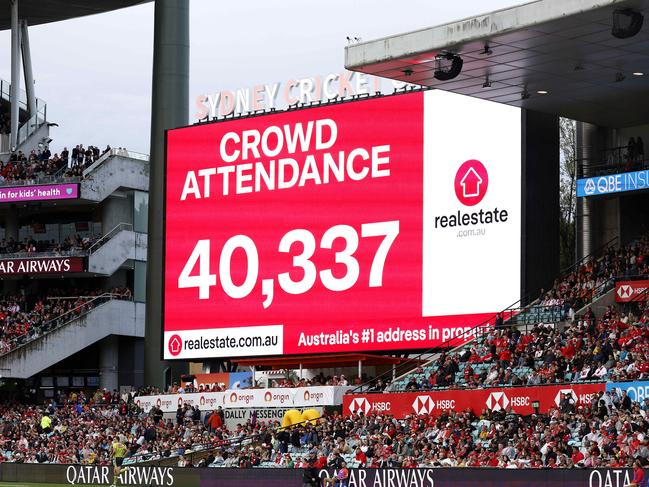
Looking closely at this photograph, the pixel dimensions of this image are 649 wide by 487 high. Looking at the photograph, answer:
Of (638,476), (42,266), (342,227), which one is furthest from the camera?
(42,266)

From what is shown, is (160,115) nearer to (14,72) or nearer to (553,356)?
(14,72)

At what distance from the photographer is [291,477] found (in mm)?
35500

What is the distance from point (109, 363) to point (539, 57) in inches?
1465

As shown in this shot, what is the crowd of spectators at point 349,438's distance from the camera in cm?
3222

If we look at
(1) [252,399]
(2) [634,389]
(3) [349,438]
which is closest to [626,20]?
(2) [634,389]

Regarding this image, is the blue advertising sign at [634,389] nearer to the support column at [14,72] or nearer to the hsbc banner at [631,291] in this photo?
the hsbc banner at [631,291]

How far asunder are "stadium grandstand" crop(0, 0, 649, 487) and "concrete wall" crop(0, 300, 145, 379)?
143 inches

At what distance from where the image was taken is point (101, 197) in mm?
68062

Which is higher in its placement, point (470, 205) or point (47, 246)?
point (47, 246)

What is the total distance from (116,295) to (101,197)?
4.90 metres

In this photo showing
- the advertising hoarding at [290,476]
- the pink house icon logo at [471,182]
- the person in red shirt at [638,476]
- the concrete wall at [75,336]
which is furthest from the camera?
the concrete wall at [75,336]

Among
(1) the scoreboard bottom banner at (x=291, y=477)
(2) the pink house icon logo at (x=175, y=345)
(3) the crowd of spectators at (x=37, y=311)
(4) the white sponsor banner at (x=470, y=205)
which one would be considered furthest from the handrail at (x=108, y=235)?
(4) the white sponsor banner at (x=470, y=205)

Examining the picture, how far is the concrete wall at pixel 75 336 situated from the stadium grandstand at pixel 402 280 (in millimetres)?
3620

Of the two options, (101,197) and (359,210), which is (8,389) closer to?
(101,197)
